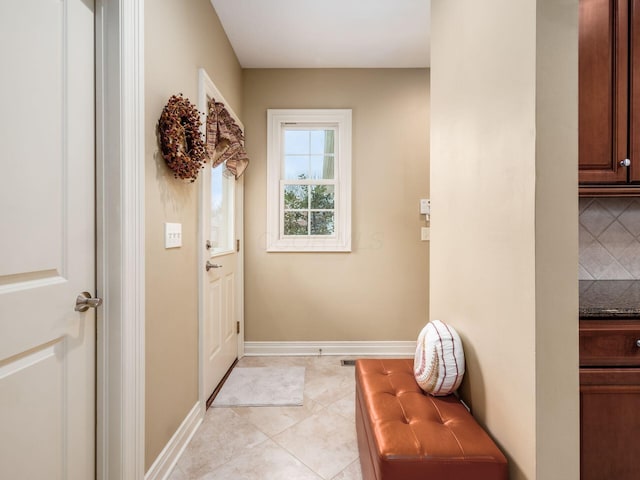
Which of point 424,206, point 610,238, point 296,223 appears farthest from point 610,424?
point 296,223

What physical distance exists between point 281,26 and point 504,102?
2.07 meters

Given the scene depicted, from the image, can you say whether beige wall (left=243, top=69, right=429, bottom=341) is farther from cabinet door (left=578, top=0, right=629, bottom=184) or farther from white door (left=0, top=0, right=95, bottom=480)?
white door (left=0, top=0, right=95, bottom=480)

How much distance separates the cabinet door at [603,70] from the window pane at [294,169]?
2.19 meters

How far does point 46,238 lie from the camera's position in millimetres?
1008

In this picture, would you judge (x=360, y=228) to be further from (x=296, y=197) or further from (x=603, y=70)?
(x=603, y=70)

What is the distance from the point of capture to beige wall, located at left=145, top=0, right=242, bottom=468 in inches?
57.7

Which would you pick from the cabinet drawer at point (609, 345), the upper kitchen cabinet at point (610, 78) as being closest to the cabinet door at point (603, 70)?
the upper kitchen cabinet at point (610, 78)

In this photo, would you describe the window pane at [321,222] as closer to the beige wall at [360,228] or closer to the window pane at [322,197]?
the window pane at [322,197]

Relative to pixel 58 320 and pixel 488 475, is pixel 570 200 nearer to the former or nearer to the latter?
pixel 488 475

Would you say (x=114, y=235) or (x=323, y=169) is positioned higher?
(x=323, y=169)

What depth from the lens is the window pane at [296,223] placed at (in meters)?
3.22

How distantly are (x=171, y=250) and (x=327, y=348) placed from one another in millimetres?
1990

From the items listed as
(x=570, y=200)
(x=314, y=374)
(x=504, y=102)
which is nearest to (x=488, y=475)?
(x=570, y=200)

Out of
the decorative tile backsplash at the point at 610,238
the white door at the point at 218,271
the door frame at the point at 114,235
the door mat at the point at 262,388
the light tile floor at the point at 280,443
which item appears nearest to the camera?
the door frame at the point at 114,235
